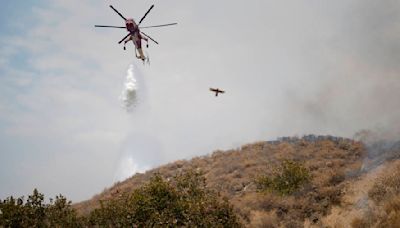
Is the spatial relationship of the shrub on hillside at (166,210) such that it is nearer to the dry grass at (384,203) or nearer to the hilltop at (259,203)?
the hilltop at (259,203)

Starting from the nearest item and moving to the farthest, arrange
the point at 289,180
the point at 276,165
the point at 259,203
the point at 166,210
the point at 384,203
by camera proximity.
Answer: the point at 384,203, the point at 166,210, the point at 259,203, the point at 289,180, the point at 276,165

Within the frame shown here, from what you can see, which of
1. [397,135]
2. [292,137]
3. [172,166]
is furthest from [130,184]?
[397,135]

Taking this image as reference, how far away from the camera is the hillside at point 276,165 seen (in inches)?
1141

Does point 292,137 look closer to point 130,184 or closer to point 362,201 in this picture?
point 130,184

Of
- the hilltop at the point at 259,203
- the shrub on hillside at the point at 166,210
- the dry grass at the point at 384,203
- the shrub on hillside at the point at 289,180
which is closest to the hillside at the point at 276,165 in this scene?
the hilltop at the point at 259,203

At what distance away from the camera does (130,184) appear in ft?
199

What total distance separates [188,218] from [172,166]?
144ft

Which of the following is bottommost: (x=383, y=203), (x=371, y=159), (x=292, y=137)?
(x=383, y=203)

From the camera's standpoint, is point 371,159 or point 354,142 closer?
point 371,159

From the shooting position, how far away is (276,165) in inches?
1986

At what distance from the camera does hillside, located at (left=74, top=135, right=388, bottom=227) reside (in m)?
29.0

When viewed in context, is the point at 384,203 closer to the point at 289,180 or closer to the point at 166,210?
the point at 166,210

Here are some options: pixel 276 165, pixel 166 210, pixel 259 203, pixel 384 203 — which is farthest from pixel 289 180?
pixel 166 210

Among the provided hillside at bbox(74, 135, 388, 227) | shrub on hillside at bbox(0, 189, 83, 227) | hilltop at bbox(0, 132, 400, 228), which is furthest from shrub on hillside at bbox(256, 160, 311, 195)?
shrub on hillside at bbox(0, 189, 83, 227)
